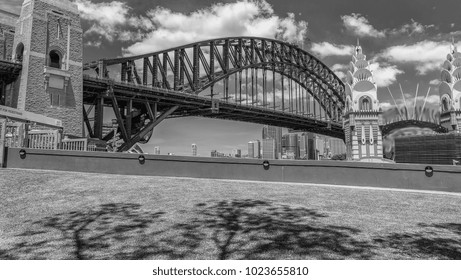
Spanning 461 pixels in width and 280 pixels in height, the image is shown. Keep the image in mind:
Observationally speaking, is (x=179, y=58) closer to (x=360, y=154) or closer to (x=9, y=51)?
(x=9, y=51)

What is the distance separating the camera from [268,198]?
10.6 metres

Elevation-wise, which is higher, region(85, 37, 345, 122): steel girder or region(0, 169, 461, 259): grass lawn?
region(85, 37, 345, 122): steel girder

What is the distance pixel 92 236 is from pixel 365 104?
61401mm

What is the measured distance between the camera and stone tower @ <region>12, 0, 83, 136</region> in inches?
1283

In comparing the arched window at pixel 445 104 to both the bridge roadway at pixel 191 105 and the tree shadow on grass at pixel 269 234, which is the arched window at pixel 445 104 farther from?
the tree shadow on grass at pixel 269 234

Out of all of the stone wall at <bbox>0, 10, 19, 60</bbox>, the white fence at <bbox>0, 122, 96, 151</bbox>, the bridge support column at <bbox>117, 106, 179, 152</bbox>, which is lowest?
the white fence at <bbox>0, 122, 96, 151</bbox>

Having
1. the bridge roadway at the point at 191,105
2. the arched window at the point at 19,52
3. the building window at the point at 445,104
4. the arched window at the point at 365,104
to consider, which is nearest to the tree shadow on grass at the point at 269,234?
the arched window at the point at 19,52

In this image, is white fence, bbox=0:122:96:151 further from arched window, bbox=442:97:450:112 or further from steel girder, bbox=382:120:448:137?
arched window, bbox=442:97:450:112

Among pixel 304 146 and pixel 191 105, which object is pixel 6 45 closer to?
pixel 191 105

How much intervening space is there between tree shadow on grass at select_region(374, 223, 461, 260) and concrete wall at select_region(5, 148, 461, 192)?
7379 mm

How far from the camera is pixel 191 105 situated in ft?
195

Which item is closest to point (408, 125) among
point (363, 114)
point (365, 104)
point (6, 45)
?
point (365, 104)

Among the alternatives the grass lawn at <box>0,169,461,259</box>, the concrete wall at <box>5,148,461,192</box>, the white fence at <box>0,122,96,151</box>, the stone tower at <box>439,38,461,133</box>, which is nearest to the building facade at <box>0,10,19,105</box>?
the white fence at <box>0,122,96,151</box>

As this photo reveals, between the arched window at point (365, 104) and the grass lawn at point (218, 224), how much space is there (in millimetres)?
51273
